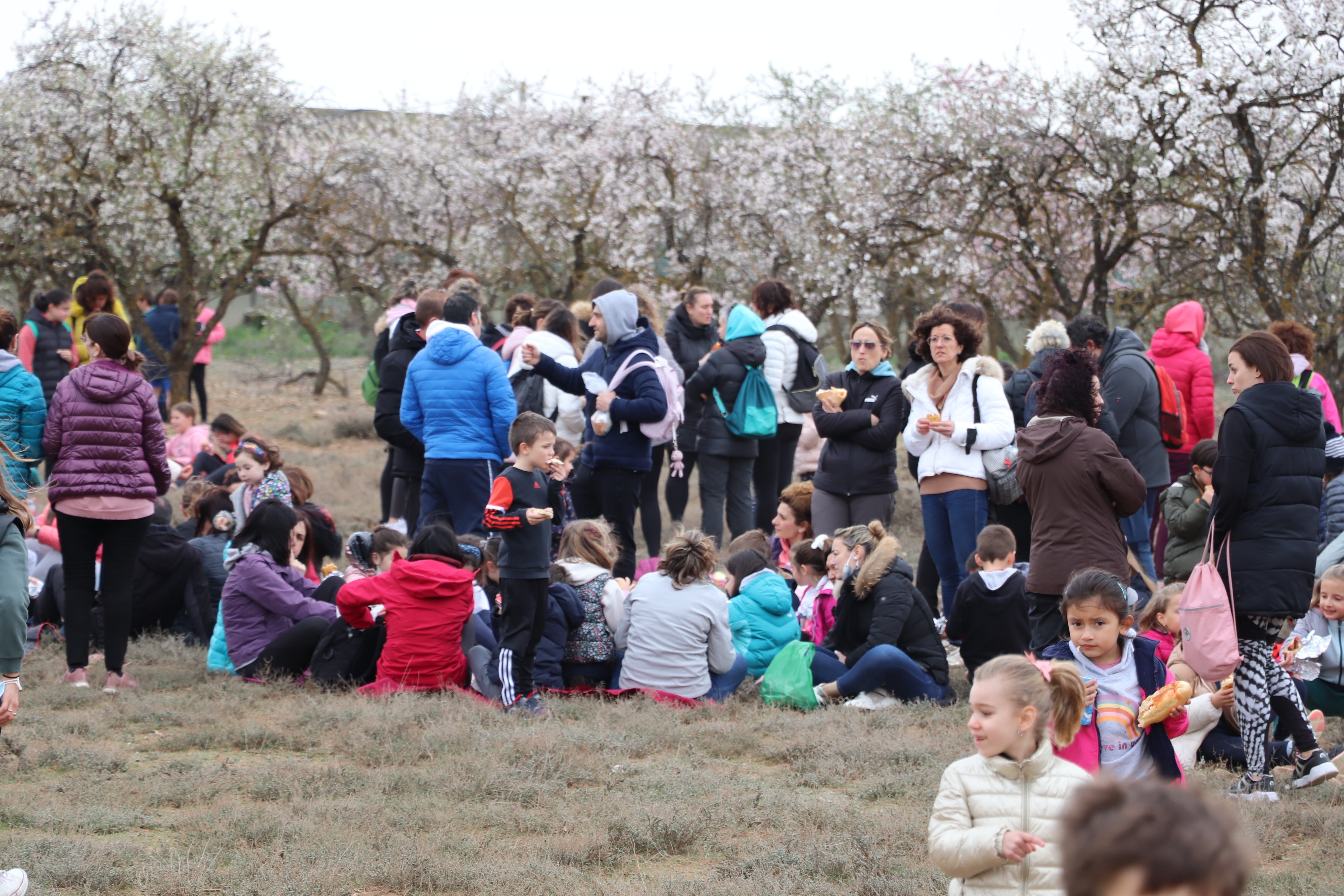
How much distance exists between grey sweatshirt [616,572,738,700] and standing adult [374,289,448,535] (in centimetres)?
246

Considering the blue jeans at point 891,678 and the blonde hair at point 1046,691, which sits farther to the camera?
the blue jeans at point 891,678

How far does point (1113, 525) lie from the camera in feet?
16.9

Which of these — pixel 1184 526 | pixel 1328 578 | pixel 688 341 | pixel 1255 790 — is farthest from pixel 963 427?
pixel 688 341

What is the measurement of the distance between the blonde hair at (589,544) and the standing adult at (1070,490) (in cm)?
232

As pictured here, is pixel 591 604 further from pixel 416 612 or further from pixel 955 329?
pixel 955 329

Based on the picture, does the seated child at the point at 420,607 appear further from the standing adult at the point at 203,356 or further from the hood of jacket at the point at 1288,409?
the standing adult at the point at 203,356

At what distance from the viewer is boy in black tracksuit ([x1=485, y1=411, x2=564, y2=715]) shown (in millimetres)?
5734

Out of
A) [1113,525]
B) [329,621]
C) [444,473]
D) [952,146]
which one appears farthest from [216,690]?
[952,146]

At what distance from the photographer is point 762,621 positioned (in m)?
6.77

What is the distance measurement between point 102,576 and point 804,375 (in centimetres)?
492

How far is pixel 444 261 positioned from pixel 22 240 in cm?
669

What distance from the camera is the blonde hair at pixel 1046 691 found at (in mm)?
2830

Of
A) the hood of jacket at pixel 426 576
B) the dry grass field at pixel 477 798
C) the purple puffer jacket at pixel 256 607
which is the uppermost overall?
the hood of jacket at pixel 426 576

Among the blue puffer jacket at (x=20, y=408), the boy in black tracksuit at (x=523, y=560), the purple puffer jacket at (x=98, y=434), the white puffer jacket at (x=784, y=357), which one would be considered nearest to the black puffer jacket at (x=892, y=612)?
the boy in black tracksuit at (x=523, y=560)
